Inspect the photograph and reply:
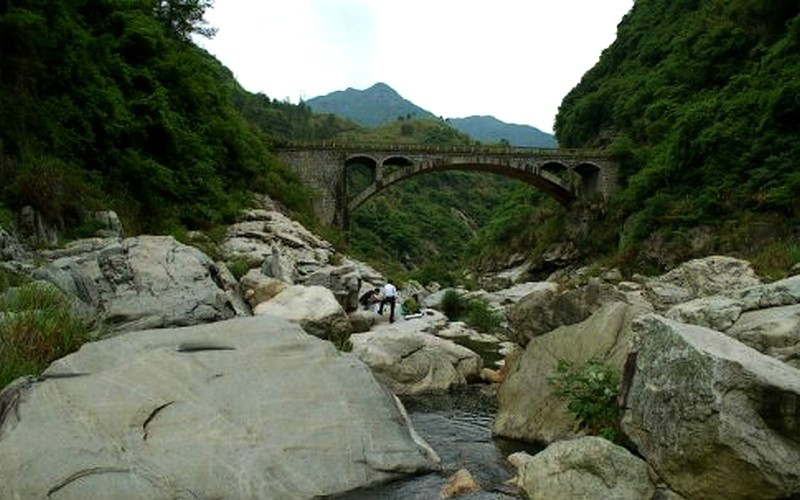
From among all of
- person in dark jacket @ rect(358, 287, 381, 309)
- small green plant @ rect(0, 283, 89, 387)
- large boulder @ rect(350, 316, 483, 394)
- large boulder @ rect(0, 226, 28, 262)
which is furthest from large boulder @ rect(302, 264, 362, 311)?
small green plant @ rect(0, 283, 89, 387)

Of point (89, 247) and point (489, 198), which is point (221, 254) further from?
point (489, 198)

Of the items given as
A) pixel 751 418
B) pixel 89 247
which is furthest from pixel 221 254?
pixel 751 418

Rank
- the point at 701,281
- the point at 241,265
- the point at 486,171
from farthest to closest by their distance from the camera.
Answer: the point at 486,171 < the point at 241,265 < the point at 701,281

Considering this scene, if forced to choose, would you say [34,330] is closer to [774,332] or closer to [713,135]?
[774,332]

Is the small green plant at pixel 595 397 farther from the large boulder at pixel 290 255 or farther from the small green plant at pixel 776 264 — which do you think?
the large boulder at pixel 290 255

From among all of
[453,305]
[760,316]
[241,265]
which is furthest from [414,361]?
[453,305]

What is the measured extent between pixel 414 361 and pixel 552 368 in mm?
3644

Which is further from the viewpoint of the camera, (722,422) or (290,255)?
(290,255)

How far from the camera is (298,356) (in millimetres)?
7324

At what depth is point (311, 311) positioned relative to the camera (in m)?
13.4

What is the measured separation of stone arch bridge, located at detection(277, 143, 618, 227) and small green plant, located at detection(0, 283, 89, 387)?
1510 inches

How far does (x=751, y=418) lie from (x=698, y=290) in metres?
9.38

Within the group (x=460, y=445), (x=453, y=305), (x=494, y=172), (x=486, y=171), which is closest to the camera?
(x=460, y=445)

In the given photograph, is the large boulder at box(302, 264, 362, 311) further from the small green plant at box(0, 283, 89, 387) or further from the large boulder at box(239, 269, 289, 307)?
the small green plant at box(0, 283, 89, 387)
